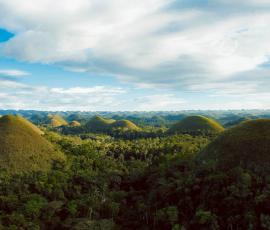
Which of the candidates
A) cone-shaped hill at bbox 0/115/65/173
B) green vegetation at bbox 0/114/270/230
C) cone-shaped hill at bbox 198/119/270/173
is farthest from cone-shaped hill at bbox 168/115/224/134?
cone-shaped hill at bbox 0/115/65/173

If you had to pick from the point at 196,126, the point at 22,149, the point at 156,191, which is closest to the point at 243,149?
the point at 156,191

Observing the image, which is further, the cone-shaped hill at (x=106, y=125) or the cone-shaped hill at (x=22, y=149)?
the cone-shaped hill at (x=106, y=125)

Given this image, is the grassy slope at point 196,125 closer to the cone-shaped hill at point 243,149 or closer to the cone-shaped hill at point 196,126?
the cone-shaped hill at point 196,126

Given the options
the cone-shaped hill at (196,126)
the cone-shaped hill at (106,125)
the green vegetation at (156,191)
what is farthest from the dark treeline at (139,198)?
the cone-shaped hill at (106,125)

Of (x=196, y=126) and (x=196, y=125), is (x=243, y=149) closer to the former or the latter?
(x=196, y=126)

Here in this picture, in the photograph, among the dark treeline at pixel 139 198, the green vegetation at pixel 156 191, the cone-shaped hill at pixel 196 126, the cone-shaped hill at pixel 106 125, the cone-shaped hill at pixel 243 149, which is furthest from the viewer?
the cone-shaped hill at pixel 106 125

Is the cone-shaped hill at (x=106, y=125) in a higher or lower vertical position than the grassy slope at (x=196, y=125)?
lower

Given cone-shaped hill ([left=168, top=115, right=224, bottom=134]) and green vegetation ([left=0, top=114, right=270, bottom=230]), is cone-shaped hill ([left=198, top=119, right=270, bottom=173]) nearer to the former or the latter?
green vegetation ([left=0, top=114, right=270, bottom=230])
